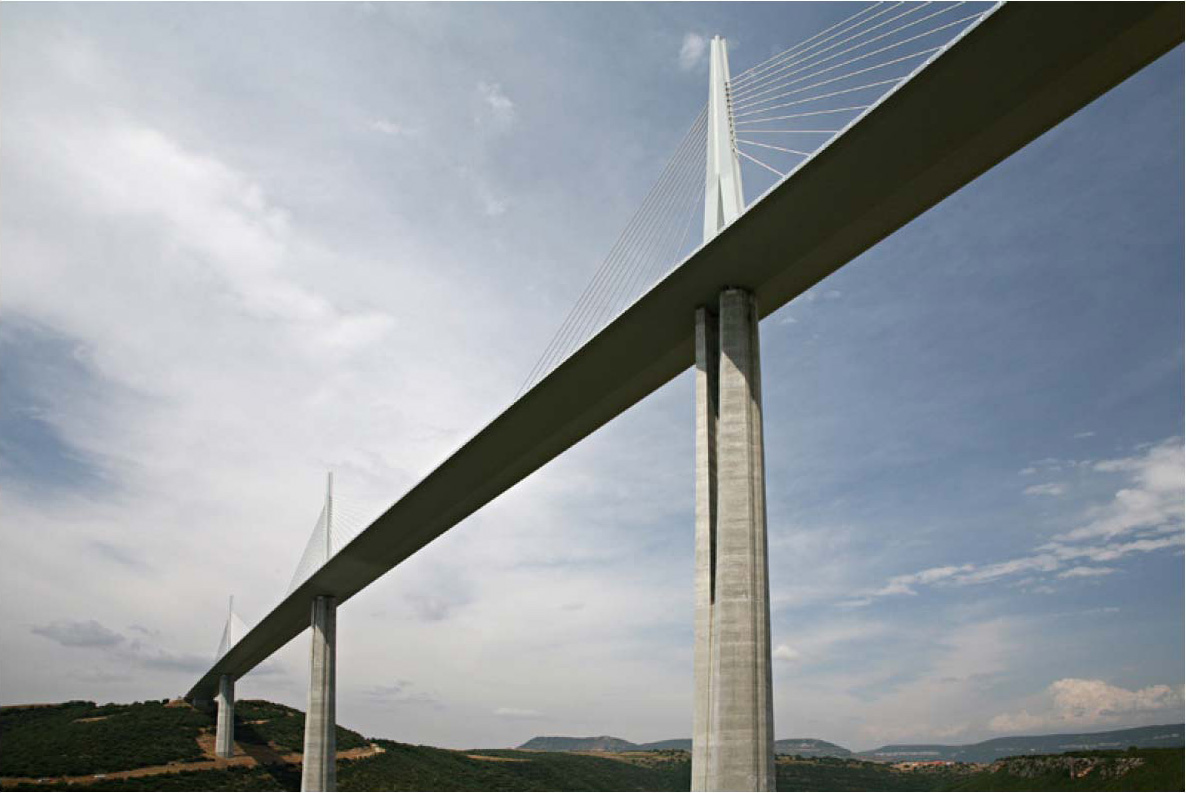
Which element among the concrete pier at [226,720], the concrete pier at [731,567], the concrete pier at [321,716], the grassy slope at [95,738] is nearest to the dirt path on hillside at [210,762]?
the concrete pier at [226,720]

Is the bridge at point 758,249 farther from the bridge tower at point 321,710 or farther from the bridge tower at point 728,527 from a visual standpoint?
the bridge tower at point 321,710

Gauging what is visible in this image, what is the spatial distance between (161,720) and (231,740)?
27.1 ft

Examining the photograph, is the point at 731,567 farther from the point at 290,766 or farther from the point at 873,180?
the point at 290,766

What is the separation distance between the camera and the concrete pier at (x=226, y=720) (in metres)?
63.0

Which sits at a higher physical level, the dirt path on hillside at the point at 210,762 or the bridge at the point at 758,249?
the bridge at the point at 758,249

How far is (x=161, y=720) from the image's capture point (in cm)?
6756

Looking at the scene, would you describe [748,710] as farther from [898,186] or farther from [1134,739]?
[1134,739]

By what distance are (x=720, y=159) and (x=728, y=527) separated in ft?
27.9

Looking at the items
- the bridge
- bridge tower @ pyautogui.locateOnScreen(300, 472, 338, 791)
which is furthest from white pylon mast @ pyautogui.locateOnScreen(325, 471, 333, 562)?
the bridge

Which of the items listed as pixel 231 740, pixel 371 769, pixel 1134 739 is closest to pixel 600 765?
pixel 371 769

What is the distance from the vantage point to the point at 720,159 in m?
20.4

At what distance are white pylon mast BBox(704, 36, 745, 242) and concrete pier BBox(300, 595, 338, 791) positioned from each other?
1395 inches

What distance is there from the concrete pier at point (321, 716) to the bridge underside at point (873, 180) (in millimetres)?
22720

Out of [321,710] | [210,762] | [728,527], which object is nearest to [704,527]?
[728,527]
